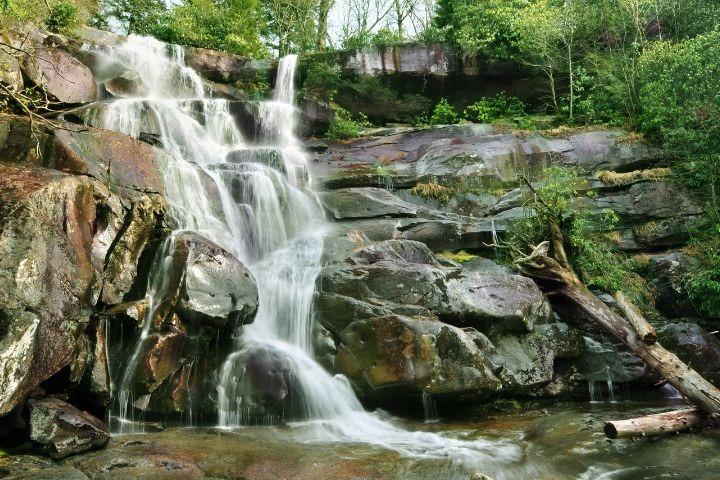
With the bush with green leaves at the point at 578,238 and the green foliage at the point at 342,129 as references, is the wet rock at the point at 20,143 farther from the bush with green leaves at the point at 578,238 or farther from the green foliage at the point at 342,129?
the green foliage at the point at 342,129

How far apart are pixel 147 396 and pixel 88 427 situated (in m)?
1.24

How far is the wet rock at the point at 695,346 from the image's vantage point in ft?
32.0

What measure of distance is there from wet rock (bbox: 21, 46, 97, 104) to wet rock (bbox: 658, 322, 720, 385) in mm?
12852

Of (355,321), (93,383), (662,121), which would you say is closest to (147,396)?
(93,383)

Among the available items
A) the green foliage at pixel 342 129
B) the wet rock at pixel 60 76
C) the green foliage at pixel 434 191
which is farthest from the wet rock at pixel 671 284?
the wet rock at pixel 60 76

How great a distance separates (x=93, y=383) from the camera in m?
6.57

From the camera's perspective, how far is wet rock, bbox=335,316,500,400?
765 centimetres

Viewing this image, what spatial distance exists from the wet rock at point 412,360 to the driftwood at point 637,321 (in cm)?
269

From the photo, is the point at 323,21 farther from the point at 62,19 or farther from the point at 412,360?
the point at 412,360

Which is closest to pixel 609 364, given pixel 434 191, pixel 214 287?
pixel 434 191

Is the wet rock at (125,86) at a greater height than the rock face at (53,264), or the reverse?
the wet rock at (125,86)

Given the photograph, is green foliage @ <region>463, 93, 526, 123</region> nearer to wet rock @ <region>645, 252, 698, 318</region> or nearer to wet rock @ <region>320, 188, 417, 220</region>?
wet rock @ <region>320, 188, 417, 220</region>

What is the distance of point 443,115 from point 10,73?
43.5 ft

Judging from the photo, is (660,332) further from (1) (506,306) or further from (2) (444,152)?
(2) (444,152)
